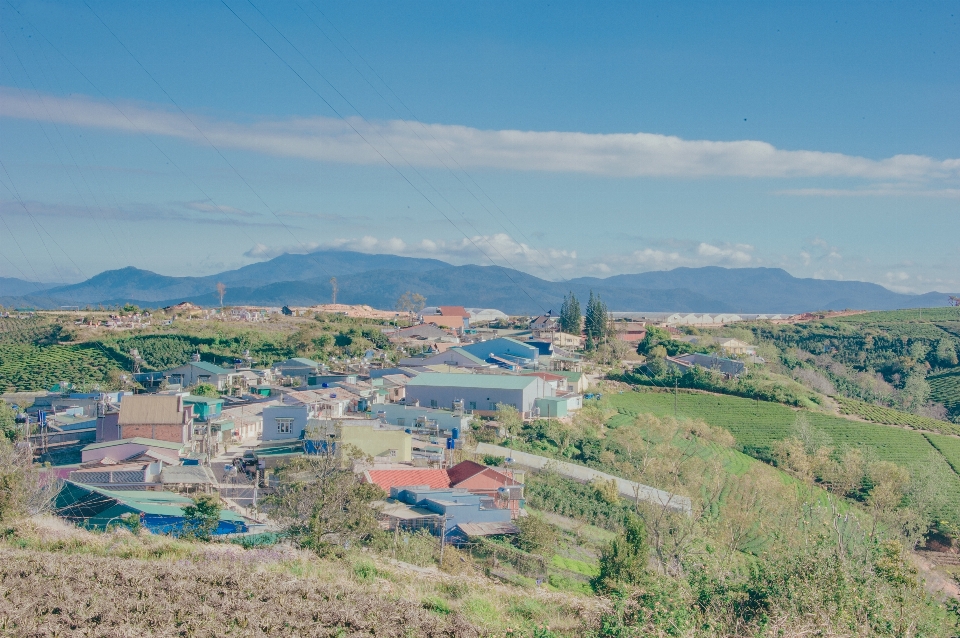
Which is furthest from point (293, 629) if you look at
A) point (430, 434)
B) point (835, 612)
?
point (430, 434)

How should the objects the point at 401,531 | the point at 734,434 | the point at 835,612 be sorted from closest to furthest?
the point at 835,612
the point at 401,531
the point at 734,434

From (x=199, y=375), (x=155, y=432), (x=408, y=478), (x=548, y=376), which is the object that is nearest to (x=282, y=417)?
(x=155, y=432)

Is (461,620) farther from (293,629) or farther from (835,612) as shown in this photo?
(835,612)

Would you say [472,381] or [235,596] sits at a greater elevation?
[235,596]

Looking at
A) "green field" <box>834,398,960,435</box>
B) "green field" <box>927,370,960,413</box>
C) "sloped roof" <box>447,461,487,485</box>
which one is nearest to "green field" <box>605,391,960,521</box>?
"green field" <box>834,398,960,435</box>

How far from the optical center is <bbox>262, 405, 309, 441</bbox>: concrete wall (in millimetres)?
17781

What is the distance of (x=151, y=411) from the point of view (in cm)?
1622

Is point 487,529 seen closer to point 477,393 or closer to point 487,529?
point 487,529

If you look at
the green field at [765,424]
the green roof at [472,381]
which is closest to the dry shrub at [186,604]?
the green roof at [472,381]

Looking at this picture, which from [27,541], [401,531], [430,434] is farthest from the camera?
[430,434]

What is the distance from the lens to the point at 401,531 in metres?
10.9

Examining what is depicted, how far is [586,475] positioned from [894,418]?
15735 millimetres

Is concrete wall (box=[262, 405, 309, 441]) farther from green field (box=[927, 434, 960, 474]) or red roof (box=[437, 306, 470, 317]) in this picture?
red roof (box=[437, 306, 470, 317])

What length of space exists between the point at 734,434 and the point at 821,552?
1817 cm
